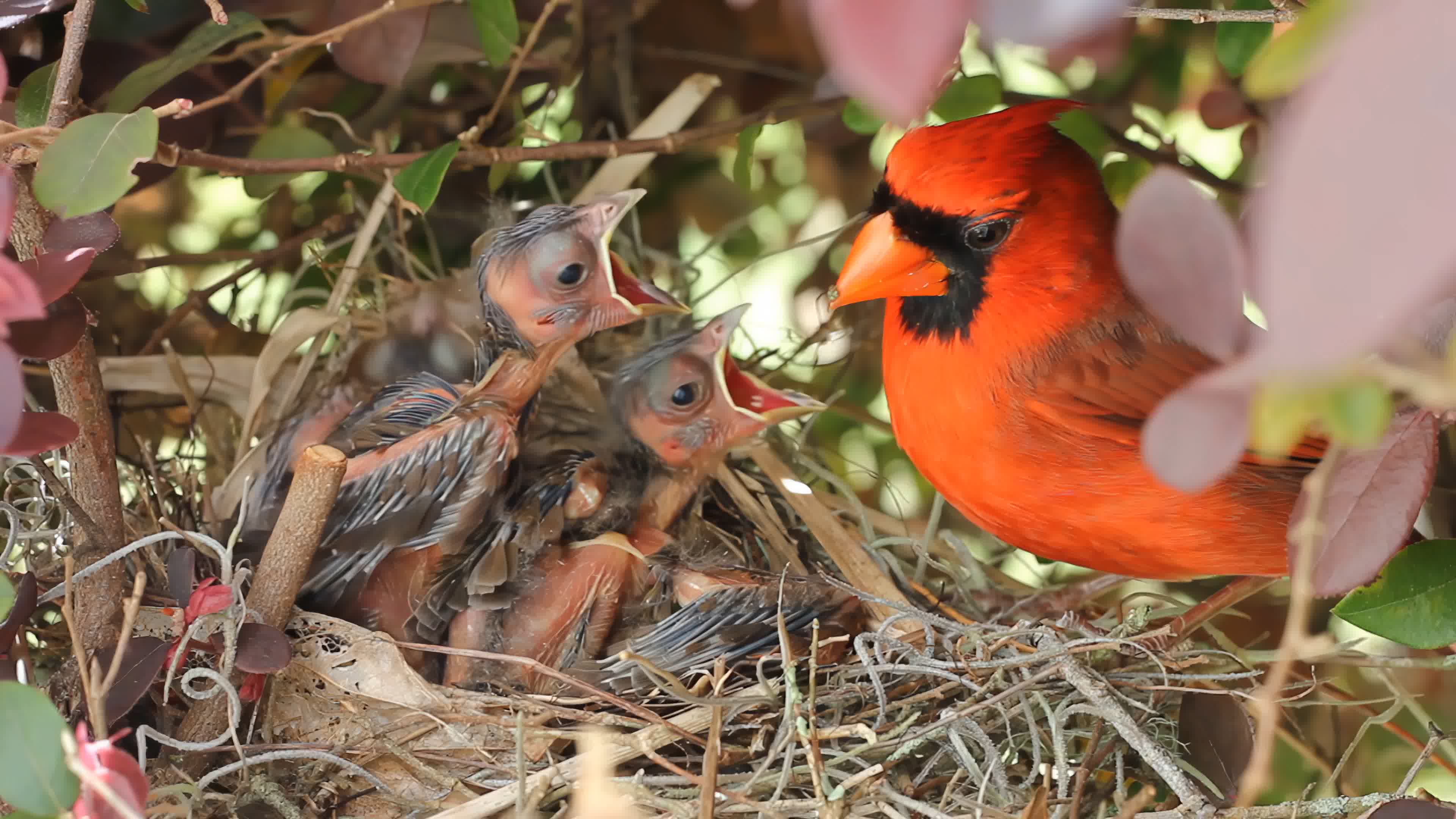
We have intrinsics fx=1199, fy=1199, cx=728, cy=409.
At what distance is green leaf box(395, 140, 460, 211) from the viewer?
148 centimetres

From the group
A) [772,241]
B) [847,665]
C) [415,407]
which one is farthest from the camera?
[772,241]

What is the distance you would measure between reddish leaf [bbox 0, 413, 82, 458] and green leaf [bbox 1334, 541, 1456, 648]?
3.44 ft

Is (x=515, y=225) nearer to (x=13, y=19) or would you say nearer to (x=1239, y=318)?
(x=13, y=19)

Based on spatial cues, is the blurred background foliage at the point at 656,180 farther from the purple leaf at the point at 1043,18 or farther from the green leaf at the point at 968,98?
the purple leaf at the point at 1043,18

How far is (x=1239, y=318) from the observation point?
1.95 feet

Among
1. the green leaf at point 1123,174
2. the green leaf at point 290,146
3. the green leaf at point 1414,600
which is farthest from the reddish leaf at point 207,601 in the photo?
the green leaf at point 1123,174

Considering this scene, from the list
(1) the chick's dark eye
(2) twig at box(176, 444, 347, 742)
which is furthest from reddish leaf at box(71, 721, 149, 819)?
(1) the chick's dark eye

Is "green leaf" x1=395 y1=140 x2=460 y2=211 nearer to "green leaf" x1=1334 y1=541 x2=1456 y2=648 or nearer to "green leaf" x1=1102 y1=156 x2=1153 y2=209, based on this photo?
"green leaf" x1=1102 y1=156 x2=1153 y2=209

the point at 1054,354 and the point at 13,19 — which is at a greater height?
the point at 13,19

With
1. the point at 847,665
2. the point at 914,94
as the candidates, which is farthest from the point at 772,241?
the point at 914,94

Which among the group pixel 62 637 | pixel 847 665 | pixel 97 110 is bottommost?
pixel 847 665

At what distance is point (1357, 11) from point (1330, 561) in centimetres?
54

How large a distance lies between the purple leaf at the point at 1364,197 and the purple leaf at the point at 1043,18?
0.42ft

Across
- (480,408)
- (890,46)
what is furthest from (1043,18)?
(480,408)
